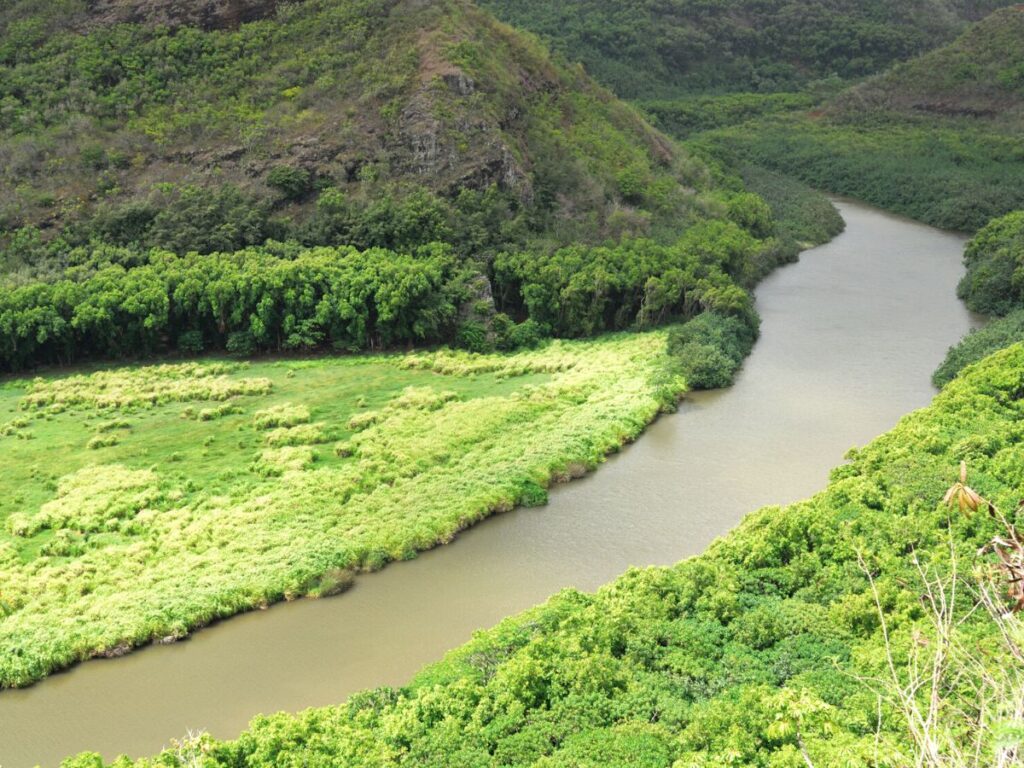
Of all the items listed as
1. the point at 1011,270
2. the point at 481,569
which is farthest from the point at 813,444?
the point at 1011,270

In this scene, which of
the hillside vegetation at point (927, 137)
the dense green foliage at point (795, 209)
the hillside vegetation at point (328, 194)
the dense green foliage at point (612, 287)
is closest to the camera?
the hillside vegetation at point (328, 194)

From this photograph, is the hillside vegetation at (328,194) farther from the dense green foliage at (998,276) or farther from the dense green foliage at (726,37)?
the dense green foliage at (726,37)

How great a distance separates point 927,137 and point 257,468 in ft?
310

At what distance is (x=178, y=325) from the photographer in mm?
57344

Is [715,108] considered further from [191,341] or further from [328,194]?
[191,341]

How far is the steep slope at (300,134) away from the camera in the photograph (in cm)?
6362

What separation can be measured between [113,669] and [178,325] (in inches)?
1230

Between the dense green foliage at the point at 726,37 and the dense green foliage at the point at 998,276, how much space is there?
254 feet

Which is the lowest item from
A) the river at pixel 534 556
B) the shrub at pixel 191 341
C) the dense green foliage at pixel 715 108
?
the river at pixel 534 556

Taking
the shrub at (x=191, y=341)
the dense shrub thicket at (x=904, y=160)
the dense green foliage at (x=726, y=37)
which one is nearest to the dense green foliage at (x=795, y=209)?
the dense shrub thicket at (x=904, y=160)

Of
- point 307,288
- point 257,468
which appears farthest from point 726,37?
point 257,468

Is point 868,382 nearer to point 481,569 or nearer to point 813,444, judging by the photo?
point 813,444

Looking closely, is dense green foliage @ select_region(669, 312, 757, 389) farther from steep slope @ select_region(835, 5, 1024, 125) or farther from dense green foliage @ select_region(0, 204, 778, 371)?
steep slope @ select_region(835, 5, 1024, 125)

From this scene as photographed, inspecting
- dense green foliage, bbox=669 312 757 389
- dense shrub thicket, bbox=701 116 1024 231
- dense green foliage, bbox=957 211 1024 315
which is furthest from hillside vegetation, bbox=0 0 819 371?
dense shrub thicket, bbox=701 116 1024 231
